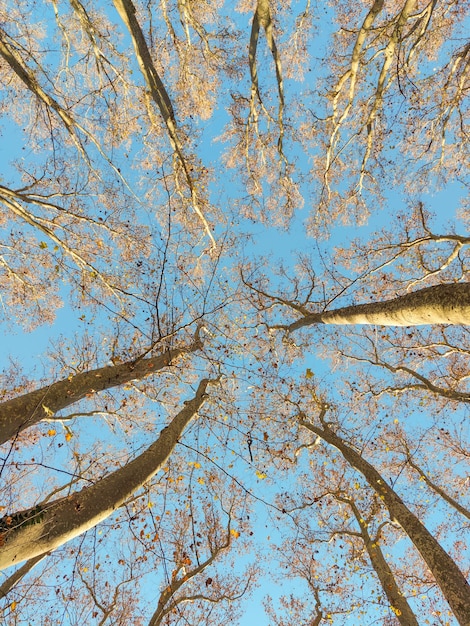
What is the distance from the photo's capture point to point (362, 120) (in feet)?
22.8

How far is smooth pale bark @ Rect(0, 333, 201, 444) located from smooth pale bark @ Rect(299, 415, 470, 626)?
4410 millimetres

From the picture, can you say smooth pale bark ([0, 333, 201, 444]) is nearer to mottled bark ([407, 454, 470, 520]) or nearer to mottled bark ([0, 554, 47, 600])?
mottled bark ([0, 554, 47, 600])

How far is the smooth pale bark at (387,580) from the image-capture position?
5320 millimetres

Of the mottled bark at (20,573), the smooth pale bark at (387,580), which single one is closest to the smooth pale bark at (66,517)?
the mottled bark at (20,573)

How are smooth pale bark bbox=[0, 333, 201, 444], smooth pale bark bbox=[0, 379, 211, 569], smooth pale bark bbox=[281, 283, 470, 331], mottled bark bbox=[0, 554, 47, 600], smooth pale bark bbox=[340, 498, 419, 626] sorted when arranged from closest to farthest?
smooth pale bark bbox=[0, 379, 211, 569], smooth pale bark bbox=[281, 283, 470, 331], smooth pale bark bbox=[0, 333, 201, 444], smooth pale bark bbox=[340, 498, 419, 626], mottled bark bbox=[0, 554, 47, 600]

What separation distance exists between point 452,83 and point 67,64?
7.15 m

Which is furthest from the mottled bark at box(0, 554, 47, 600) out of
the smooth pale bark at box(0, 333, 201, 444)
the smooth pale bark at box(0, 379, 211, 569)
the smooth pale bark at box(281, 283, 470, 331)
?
the smooth pale bark at box(281, 283, 470, 331)

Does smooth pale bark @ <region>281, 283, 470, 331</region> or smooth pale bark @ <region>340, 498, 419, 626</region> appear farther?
smooth pale bark @ <region>340, 498, 419, 626</region>

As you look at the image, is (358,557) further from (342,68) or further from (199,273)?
(342,68)

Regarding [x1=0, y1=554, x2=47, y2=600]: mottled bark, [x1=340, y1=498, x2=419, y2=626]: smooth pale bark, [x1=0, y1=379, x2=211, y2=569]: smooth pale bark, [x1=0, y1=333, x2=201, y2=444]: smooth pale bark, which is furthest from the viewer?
[x1=0, y1=554, x2=47, y2=600]: mottled bark

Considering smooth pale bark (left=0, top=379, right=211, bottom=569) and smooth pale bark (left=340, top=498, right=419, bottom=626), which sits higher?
smooth pale bark (left=0, top=379, right=211, bottom=569)

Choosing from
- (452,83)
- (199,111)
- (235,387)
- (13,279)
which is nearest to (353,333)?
(235,387)

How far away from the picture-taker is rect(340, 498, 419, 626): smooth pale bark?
5.32 metres

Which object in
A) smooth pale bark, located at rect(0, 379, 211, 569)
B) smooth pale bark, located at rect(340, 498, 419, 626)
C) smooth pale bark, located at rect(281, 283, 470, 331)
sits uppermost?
smooth pale bark, located at rect(281, 283, 470, 331)
